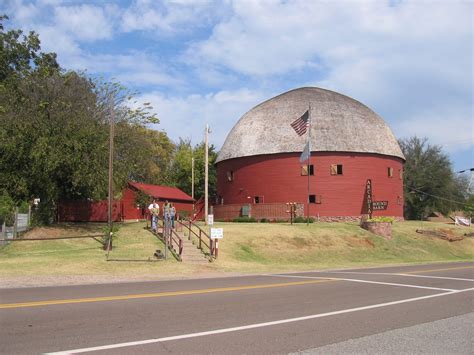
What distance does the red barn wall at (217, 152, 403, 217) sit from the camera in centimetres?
4278

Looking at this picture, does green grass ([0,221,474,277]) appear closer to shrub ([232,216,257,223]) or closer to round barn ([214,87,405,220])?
round barn ([214,87,405,220])

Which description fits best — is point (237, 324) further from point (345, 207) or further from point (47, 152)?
point (345, 207)

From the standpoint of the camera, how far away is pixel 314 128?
44.4m

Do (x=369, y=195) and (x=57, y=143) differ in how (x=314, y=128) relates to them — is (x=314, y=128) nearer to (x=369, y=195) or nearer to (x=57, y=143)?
(x=369, y=195)

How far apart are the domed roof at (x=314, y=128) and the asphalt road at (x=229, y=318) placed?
3121 centimetres

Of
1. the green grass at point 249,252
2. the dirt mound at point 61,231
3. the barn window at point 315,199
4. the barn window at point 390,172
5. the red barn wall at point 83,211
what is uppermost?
the barn window at point 390,172

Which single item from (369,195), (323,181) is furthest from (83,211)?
(369,195)

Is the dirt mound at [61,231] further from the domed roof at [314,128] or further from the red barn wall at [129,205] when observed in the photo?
the domed roof at [314,128]

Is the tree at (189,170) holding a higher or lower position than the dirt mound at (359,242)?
higher

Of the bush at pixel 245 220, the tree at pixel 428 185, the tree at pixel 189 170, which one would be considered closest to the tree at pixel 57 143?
the bush at pixel 245 220

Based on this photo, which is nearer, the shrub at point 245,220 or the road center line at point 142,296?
the road center line at point 142,296

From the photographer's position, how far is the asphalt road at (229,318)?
6.50m

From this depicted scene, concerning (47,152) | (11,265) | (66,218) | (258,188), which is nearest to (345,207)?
(258,188)

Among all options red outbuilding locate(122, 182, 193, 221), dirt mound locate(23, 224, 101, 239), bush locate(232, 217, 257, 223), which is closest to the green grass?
dirt mound locate(23, 224, 101, 239)
